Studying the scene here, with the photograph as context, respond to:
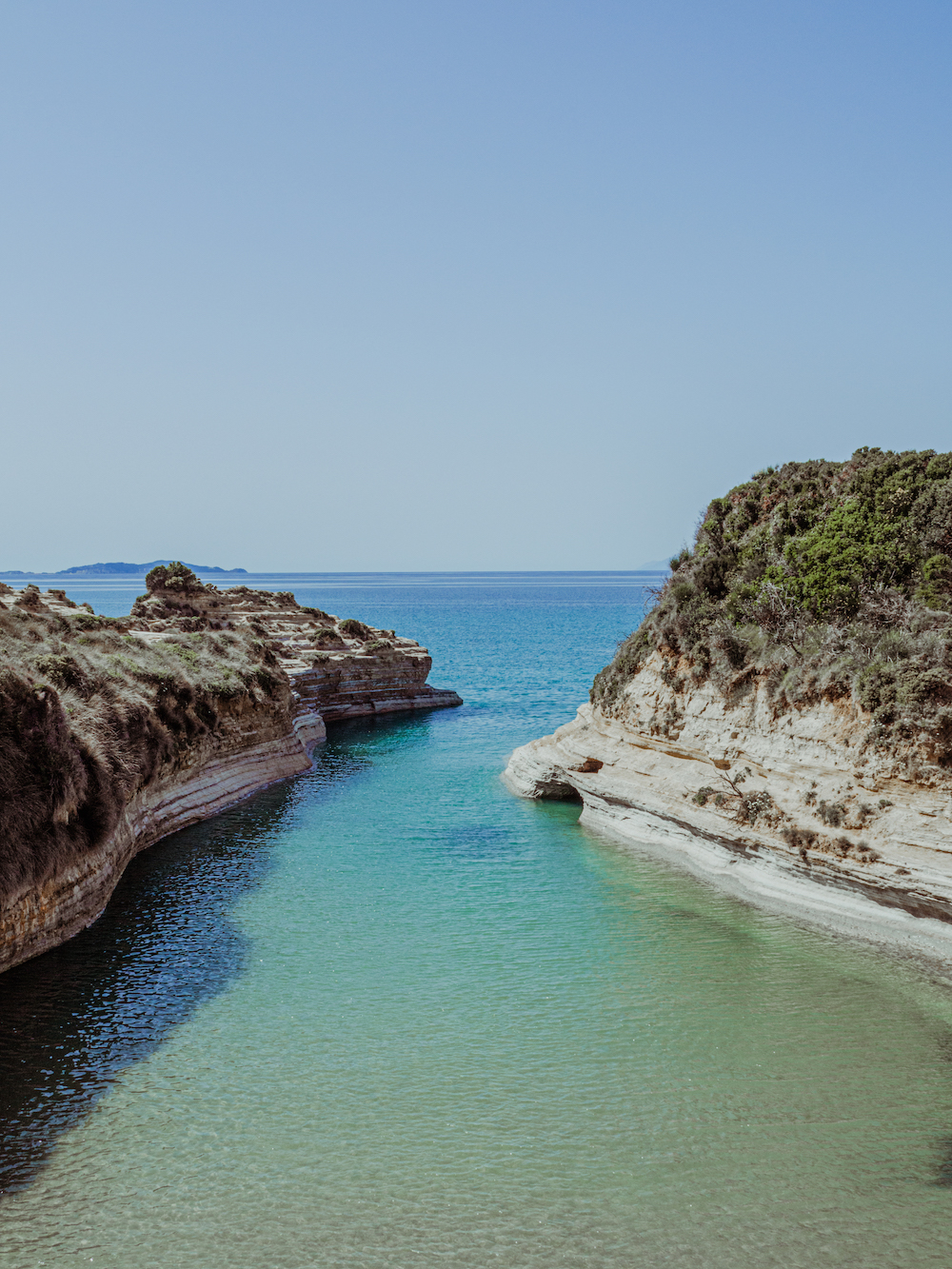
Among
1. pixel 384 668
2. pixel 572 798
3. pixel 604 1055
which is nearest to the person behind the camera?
Answer: pixel 604 1055

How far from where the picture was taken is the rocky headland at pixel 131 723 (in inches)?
746

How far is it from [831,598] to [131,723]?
2070 centimetres

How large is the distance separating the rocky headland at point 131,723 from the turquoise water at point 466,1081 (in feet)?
5.43

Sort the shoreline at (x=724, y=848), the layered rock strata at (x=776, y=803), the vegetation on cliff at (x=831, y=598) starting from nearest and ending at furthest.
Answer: the shoreline at (x=724, y=848) < the layered rock strata at (x=776, y=803) < the vegetation on cliff at (x=831, y=598)

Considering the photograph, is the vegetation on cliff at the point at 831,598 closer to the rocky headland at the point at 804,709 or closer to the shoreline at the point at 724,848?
the rocky headland at the point at 804,709

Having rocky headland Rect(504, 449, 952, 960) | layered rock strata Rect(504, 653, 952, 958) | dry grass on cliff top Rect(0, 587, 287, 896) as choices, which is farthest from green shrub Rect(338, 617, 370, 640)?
layered rock strata Rect(504, 653, 952, 958)

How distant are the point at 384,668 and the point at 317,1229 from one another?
5008 cm

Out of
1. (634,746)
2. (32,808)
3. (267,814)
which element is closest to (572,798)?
(634,746)

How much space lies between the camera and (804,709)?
22.3 metres

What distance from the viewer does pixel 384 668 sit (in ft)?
198

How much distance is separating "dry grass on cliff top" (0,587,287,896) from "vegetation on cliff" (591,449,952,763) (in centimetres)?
1512

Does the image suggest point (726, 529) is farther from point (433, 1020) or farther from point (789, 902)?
point (433, 1020)

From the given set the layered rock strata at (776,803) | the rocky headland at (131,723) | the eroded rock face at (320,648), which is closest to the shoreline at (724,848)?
the layered rock strata at (776,803)

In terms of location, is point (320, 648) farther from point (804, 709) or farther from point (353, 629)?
point (804, 709)
